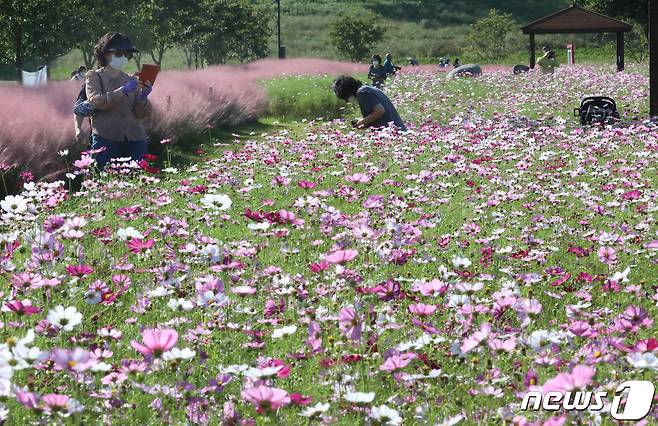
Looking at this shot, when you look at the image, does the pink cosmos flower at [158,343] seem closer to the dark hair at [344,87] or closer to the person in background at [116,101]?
the person in background at [116,101]

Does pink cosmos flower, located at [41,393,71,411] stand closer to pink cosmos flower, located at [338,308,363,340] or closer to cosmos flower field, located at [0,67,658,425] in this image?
cosmos flower field, located at [0,67,658,425]

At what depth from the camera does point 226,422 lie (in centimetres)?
258

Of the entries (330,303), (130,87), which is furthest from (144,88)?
(330,303)

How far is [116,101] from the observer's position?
26.0 ft

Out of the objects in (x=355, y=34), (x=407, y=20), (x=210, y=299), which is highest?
(x=407, y=20)

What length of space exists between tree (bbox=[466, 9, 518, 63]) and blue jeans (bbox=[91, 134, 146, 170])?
2302 inches

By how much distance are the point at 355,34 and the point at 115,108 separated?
57.6 metres

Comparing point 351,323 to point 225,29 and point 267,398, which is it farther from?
point 225,29

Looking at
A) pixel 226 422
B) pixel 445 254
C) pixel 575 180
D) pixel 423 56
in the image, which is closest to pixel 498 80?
pixel 575 180

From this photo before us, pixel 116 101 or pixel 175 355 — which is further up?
pixel 116 101

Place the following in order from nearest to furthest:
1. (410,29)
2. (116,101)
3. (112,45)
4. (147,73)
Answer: (147,73) → (112,45) → (116,101) → (410,29)

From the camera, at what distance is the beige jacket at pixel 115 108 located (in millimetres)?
7875

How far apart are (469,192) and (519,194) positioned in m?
1.24

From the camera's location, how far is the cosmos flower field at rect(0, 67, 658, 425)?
8.89 feet
